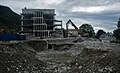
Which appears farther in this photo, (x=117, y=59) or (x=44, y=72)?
(x=44, y=72)

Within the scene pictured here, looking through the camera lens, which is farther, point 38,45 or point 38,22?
point 38,22

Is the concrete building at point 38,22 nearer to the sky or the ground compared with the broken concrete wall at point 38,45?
nearer to the sky

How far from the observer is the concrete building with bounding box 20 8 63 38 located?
139250 mm

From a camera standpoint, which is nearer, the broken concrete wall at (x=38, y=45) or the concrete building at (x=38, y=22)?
the broken concrete wall at (x=38, y=45)

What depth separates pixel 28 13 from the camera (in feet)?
497

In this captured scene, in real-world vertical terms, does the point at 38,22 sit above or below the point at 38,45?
above

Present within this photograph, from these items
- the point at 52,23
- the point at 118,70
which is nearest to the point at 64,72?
the point at 118,70

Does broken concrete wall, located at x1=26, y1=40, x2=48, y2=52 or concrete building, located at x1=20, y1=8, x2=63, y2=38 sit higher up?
concrete building, located at x1=20, y1=8, x2=63, y2=38

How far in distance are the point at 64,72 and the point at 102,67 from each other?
5.01m

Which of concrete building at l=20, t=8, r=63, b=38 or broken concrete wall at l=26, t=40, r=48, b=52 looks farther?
concrete building at l=20, t=8, r=63, b=38

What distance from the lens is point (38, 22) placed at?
464 ft

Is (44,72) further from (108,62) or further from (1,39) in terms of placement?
(1,39)

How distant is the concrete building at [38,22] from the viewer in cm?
13925

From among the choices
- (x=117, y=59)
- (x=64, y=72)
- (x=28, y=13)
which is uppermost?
(x=28, y=13)
